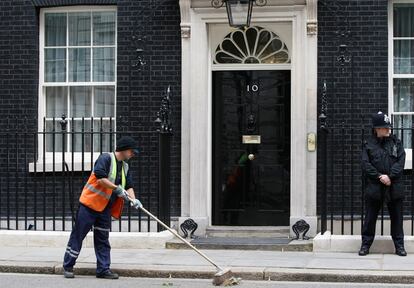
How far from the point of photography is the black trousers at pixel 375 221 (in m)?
10.3

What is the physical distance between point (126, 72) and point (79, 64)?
0.93 meters

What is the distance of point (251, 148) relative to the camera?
1235 centimetres

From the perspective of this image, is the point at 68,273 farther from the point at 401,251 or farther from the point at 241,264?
the point at 401,251

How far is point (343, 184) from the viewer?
11.4 metres

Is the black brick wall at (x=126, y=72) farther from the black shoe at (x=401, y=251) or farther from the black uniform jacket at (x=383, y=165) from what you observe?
the black shoe at (x=401, y=251)

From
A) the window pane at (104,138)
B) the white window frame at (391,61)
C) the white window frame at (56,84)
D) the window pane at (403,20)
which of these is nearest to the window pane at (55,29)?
the white window frame at (56,84)

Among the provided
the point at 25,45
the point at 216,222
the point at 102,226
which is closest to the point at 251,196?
the point at 216,222

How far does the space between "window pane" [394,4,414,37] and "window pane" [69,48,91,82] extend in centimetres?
504

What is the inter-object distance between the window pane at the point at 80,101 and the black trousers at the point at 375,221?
503 cm

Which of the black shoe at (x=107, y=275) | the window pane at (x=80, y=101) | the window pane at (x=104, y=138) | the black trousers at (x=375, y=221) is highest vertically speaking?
the window pane at (x=80, y=101)

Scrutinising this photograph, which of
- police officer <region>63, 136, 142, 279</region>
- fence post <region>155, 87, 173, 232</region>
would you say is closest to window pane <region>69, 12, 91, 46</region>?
fence post <region>155, 87, 173, 232</region>

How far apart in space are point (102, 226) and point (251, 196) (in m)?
3.52

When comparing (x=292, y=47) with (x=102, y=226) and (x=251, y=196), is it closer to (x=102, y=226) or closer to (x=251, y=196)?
(x=251, y=196)

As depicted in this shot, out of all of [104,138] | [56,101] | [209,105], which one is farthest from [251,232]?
[56,101]
